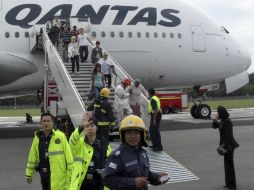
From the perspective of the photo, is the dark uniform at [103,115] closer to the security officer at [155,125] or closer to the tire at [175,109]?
the security officer at [155,125]

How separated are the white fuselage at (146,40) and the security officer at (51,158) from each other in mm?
13160

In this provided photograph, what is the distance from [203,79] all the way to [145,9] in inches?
181

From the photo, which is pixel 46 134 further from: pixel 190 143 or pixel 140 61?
pixel 140 61

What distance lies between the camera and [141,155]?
3.78 m

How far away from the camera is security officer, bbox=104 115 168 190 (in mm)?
3639

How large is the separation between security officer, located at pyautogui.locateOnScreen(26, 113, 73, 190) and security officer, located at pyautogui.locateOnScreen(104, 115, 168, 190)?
65.6 inches

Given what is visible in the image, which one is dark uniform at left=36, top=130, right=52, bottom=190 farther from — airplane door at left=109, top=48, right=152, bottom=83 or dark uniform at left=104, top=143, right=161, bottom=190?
airplane door at left=109, top=48, right=152, bottom=83

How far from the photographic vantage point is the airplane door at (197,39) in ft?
68.8

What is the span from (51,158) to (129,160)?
190 centimetres

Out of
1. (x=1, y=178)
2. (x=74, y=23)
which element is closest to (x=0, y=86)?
(x=74, y=23)

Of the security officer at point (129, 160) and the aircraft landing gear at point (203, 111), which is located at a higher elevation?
the aircraft landing gear at point (203, 111)

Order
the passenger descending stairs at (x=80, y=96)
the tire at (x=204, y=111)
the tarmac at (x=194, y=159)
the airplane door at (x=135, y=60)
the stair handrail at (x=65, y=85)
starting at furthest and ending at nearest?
the tire at (x=204, y=111)
the airplane door at (x=135, y=60)
the stair handrail at (x=65, y=85)
the passenger descending stairs at (x=80, y=96)
the tarmac at (x=194, y=159)

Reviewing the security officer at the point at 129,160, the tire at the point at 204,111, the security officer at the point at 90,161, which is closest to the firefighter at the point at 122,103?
the security officer at the point at 90,161

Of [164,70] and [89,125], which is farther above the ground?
[164,70]
